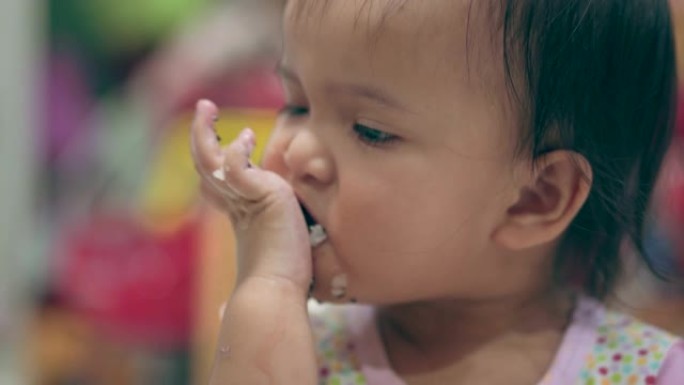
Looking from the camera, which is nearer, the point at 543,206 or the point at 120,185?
the point at 543,206

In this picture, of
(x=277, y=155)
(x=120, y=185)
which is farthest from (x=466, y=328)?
(x=120, y=185)

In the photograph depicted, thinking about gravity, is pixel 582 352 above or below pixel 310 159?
below

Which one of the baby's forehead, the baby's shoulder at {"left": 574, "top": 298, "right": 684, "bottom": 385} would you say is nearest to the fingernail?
the baby's forehead

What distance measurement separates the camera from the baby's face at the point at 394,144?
0.64m

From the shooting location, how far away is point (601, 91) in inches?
26.3

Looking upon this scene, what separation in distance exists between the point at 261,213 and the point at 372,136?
0.08m

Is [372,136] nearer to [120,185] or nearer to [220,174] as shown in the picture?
[220,174]

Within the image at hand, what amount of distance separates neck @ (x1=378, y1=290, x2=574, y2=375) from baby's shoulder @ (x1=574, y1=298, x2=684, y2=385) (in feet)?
0.09

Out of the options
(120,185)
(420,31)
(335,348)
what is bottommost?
(120,185)

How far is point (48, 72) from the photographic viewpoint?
2.06 m

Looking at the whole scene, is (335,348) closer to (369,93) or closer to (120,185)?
(369,93)

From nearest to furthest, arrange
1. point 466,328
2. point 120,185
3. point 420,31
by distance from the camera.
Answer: point 420,31
point 466,328
point 120,185

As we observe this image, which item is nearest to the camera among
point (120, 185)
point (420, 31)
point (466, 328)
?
point (420, 31)

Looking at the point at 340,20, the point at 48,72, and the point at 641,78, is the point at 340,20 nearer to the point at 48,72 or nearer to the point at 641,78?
the point at 641,78
